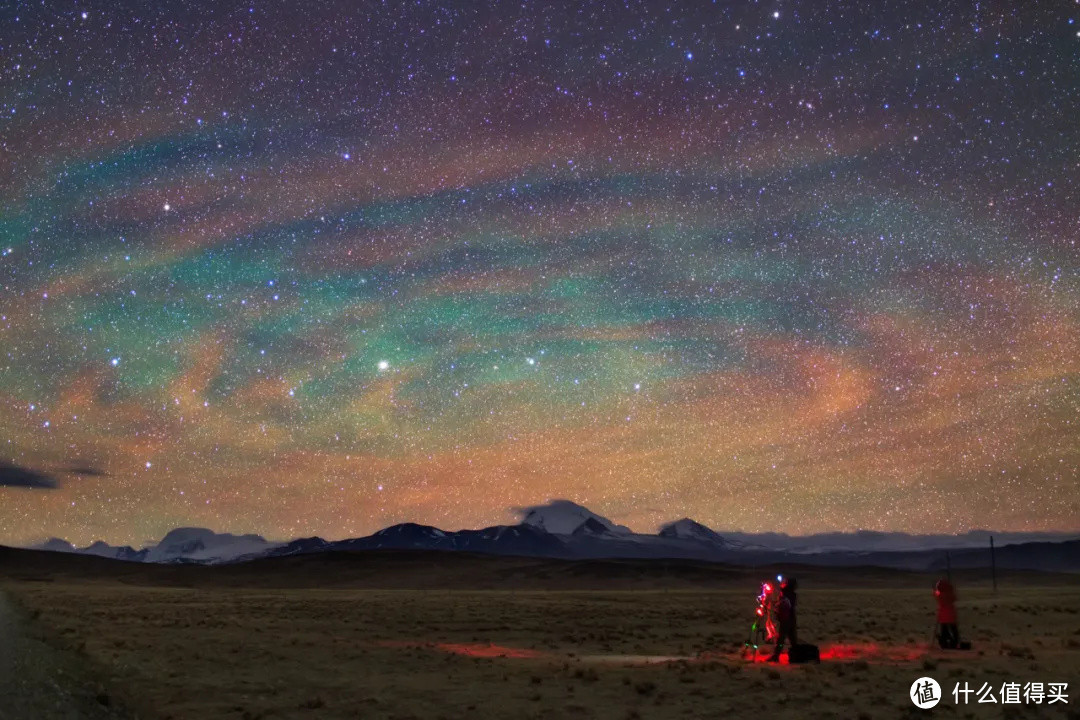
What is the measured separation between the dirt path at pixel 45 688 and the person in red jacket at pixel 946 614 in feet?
68.4

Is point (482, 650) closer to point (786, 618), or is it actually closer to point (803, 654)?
point (786, 618)

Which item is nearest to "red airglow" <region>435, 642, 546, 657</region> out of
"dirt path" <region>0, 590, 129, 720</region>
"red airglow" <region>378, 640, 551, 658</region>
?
"red airglow" <region>378, 640, 551, 658</region>

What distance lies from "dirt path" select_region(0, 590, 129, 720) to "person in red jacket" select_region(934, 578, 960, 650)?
20845mm

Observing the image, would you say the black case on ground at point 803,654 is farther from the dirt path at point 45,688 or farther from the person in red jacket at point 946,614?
the dirt path at point 45,688

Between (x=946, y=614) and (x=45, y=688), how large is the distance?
895 inches

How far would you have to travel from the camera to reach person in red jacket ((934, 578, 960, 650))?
24.0 meters

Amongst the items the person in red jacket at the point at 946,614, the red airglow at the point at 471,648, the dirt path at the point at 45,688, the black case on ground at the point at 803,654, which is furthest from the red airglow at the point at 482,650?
the dirt path at the point at 45,688

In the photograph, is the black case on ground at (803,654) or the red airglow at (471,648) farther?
the red airglow at (471,648)

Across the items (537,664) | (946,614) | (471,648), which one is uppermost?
(946,614)

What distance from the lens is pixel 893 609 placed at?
54719 millimetres

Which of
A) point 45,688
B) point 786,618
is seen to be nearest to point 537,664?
point 786,618

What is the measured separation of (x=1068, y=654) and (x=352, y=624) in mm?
30388

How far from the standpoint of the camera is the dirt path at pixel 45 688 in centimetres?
1441

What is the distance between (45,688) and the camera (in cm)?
1566
